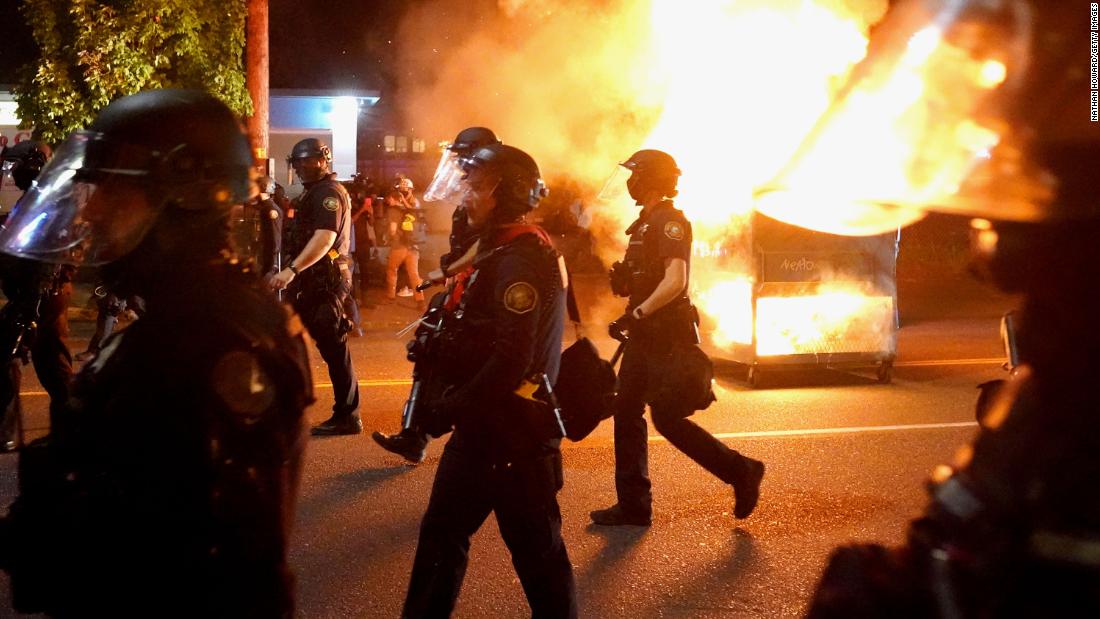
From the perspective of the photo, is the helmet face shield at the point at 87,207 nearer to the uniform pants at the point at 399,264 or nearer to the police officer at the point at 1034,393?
the police officer at the point at 1034,393

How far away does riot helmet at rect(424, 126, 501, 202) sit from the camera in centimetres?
418

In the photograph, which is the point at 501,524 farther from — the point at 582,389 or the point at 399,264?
the point at 399,264

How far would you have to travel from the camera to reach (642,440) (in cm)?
513

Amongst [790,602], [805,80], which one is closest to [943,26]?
[790,602]

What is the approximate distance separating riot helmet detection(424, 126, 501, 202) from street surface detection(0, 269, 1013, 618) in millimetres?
1629

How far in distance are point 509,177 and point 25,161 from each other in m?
4.06

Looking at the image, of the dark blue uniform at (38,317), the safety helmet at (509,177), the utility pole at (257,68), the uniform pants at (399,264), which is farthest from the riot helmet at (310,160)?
the uniform pants at (399,264)

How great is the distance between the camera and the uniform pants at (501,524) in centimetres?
314

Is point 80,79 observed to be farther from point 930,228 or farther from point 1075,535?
point 930,228

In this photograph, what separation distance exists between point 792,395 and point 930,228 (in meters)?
16.1

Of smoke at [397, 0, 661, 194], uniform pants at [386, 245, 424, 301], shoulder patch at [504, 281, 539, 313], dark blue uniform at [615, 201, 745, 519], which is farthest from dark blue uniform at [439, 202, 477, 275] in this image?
uniform pants at [386, 245, 424, 301]

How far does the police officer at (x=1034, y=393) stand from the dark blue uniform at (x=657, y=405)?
3.75 m

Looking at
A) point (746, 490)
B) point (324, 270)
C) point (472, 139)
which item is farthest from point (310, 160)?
point (746, 490)

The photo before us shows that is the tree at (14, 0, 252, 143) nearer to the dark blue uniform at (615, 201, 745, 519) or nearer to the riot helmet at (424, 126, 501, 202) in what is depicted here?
the riot helmet at (424, 126, 501, 202)
